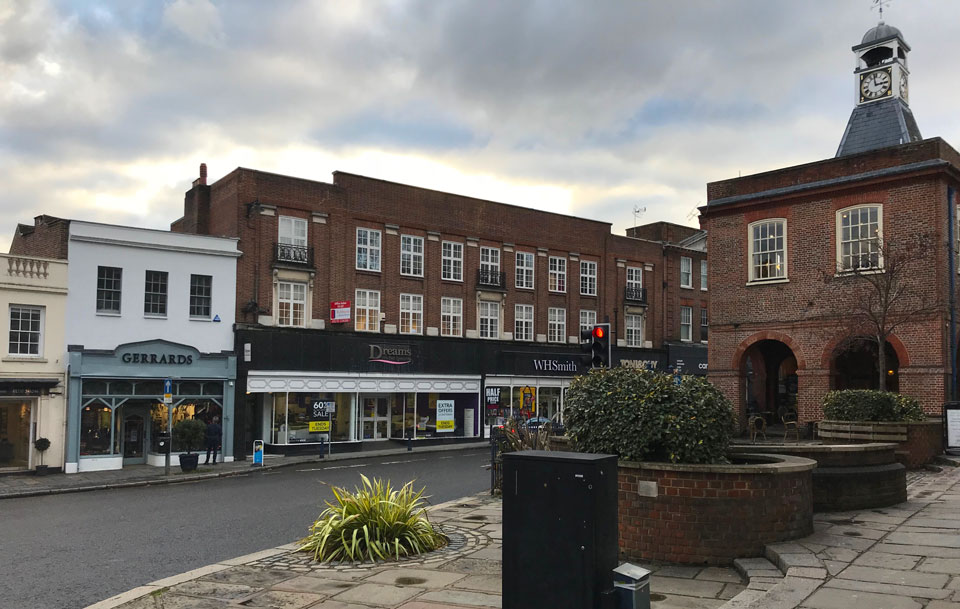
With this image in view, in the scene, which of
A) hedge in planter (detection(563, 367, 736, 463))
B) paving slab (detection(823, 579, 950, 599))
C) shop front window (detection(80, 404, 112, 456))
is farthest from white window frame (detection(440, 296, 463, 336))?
paving slab (detection(823, 579, 950, 599))

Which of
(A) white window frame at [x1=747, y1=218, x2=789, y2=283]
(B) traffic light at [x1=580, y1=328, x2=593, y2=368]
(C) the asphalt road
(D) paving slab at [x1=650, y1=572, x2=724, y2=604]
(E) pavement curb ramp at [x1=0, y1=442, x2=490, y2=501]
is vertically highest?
(A) white window frame at [x1=747, y1=218, x2=789, y2=283]

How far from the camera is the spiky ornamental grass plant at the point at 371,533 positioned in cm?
998

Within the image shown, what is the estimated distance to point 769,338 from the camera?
87.6 ft

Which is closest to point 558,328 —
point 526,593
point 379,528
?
point 379,528

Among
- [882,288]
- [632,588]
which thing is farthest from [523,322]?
[632,588]

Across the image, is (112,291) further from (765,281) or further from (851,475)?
(851,475)

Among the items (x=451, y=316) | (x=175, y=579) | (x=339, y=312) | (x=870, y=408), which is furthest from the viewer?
(x=451, y=316)

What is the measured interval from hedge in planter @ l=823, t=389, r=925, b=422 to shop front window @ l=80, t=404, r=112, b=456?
22033 millimetres

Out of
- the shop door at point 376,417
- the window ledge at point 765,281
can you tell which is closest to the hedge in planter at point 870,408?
the window ledge at point 765,281

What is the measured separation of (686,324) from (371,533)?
41820 millimetres

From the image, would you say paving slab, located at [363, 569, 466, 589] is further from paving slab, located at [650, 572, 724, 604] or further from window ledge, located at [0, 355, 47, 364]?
window ledge, located at [0, 355, 47, 364]

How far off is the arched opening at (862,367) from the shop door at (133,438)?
75.0 ft

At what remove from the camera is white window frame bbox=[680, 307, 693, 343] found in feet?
161

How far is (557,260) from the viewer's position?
4244 cm
